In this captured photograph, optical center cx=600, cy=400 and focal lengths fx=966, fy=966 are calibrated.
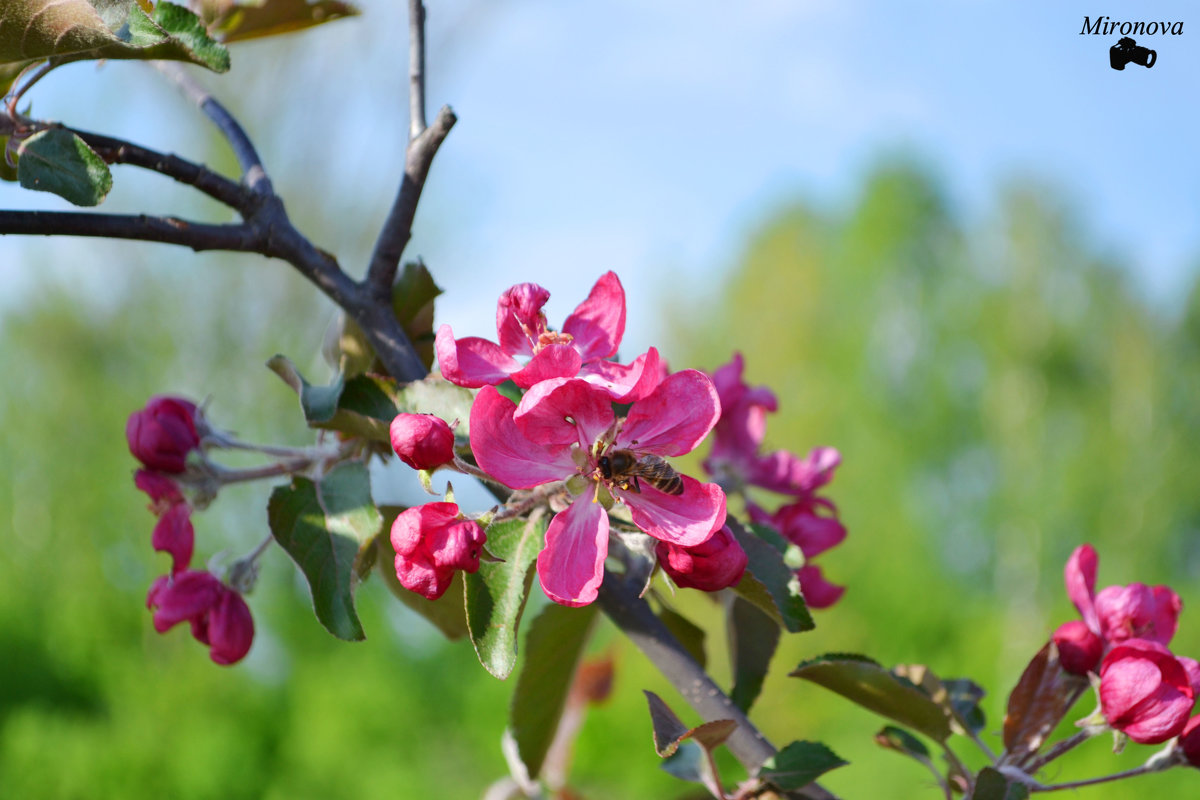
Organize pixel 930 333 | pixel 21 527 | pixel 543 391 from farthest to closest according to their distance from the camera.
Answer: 1. pixel 930 333
2. pixel 21 527
3. pixel 543 391

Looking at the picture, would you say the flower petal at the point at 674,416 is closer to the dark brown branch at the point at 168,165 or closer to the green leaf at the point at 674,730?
the green leaf at the point at 674,730

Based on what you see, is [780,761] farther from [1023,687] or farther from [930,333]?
[930,333]

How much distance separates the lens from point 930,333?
454 inches

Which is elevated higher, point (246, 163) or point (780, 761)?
point (246, 163)

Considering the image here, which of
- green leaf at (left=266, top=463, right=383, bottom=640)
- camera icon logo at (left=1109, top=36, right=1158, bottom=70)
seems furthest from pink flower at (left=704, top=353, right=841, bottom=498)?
camera icon logo at (left=1109, top=36, right=1158, bottom=70)

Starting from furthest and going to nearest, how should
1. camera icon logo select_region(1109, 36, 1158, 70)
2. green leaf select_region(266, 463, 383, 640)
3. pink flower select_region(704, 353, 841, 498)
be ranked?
camera icon logo select_region(1109, 36, 1158, 70), pink flower select_region(704, 353, 841, 498), green leaf select_region(266, 463, 383, 640)

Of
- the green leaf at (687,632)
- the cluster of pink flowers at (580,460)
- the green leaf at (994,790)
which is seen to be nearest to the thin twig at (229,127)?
the cluster of pink flowers at (580,460)

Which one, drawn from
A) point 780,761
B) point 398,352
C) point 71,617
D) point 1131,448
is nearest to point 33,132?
point 398,352

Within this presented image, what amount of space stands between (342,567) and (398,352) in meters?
0.15

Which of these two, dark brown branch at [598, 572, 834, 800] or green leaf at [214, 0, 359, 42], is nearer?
dark brown branch at [598, 572, 834, 800]

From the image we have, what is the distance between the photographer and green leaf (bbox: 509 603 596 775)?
0.75 m

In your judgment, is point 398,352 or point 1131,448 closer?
point 398,352

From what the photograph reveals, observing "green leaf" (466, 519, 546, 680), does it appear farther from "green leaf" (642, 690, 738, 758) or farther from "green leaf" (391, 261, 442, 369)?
"green leaf" (391, 261, 442, 369)

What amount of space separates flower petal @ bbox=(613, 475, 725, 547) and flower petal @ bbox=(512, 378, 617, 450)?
43 millimetres
